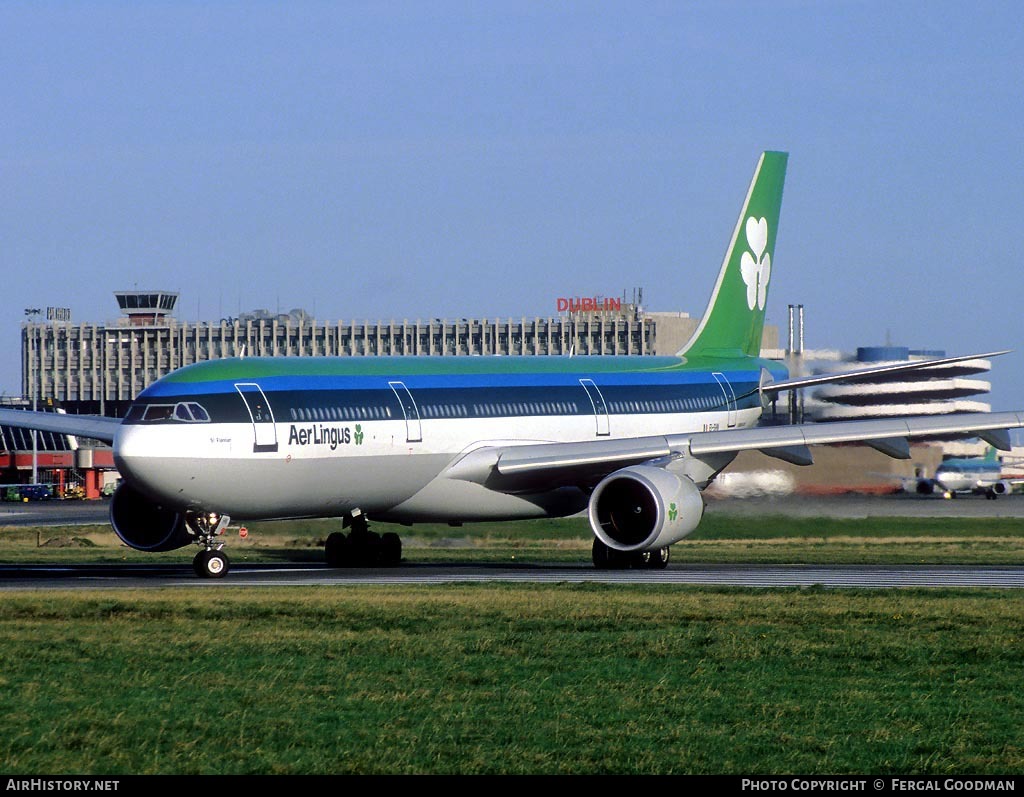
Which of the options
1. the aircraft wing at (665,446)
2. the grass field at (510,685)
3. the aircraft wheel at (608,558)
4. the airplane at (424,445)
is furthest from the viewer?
the aircraft wing at (665,446)

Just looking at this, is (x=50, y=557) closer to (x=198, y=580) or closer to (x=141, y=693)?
(x=198, y=580)

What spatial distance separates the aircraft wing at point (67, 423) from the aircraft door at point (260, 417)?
20.4 ft

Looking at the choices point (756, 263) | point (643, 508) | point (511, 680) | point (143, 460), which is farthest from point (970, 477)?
point (511, 680)

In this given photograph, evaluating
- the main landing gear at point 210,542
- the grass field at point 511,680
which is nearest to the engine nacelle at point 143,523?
the main landing gear at point 210,542

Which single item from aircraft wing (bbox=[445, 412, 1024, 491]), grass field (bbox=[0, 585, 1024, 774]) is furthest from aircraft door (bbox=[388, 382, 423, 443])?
grass field (bbox=[0, 585, 1024, 774])

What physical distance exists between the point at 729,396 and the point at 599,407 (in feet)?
18.0

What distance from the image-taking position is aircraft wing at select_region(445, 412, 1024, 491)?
33125 millimetres

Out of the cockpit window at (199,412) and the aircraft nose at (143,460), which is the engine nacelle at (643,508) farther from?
the aircraft nose at (143,460)

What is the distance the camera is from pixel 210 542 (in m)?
30.7

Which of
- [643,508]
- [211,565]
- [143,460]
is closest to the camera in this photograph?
[143,460]

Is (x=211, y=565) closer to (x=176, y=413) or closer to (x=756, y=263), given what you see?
(x=176, y=413)

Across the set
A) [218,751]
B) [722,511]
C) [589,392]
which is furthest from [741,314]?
[218,751]

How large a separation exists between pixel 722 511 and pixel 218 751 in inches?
1203

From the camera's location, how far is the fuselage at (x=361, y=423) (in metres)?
29.2
